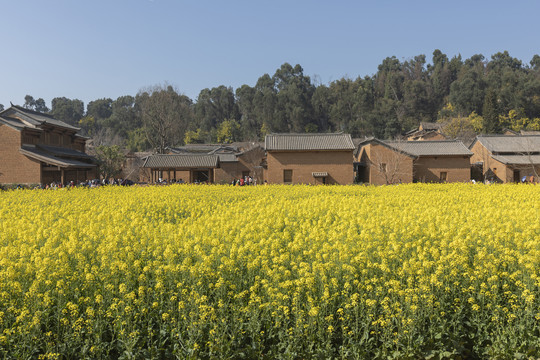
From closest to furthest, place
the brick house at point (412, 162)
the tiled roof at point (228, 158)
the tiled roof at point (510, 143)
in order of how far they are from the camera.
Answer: the brick house at point (412, 162)
the tiled roof at point (510, 143)
the tiled roof at point (228, 158)

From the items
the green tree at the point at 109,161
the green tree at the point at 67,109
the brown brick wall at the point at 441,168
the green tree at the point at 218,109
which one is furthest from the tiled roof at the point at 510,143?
the green tree at the point at 67,109

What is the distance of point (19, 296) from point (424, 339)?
191 inches

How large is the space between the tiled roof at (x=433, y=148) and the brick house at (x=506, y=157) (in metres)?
4.10

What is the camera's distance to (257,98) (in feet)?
252

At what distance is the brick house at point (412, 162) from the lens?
35781 millimetres

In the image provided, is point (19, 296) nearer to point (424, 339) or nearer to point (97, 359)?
point (97, 359)

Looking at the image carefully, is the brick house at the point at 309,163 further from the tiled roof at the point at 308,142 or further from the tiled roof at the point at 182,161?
the tiled roof at the point at 182,161

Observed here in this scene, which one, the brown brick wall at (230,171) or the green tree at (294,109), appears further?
the green tree at (294,109)

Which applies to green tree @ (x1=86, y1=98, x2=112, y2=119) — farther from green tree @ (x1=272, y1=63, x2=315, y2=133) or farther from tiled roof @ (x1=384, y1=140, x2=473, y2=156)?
tiled roof @ (x1=384, y1=140, x2=473, y2=156)

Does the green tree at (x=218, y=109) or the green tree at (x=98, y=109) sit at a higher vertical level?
the green tree at (x=98, y=109)

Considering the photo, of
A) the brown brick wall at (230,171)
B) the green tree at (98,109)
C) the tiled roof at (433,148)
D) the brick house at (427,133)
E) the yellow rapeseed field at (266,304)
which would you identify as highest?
the green tree at (98,109)

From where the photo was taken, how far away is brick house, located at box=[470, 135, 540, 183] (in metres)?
37.4

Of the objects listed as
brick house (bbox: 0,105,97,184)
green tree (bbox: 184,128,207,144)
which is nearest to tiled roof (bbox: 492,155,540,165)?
brick house (bbox: 0,105,97,184)

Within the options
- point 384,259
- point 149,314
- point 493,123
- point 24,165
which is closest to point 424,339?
point 384,259
